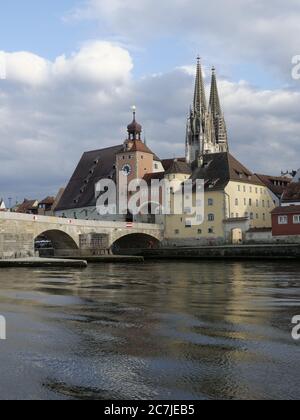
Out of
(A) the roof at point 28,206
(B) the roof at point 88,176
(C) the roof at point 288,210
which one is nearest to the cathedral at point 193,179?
(B) the roof at point 88,176

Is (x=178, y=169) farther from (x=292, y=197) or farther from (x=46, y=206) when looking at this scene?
(x=46, y=206)

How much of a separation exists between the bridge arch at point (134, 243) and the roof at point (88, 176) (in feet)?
44.8

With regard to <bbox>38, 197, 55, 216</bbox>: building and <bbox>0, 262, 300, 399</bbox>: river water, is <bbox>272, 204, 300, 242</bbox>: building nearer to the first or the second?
<bbox>0, 262, 300, 399</bbox>: river water

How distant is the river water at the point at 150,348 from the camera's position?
832 centimetres

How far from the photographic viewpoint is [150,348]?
11.2 metres

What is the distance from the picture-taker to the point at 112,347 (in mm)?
11359

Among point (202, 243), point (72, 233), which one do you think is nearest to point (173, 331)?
point (72, 233)

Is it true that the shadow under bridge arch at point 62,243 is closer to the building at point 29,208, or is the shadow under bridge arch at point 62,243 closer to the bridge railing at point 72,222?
the bridge railing at point 72,222

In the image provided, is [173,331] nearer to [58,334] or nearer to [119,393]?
[58,334]

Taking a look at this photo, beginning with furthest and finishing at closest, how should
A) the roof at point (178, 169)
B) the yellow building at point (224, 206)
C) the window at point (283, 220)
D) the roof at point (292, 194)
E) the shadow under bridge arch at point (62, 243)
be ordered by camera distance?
the roof at point (178, 169) → the yellow building at point (224, 206) → the roof at point (292, 194) → the window at point (283, 220) → the shadow under bridge arch at point (62, 243)

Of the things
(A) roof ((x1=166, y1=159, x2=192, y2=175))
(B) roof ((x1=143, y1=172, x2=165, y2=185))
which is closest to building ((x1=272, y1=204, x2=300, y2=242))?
(A) roof ((x1=166, y1=159, x2=192, y2=175))

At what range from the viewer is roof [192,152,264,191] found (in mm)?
76250

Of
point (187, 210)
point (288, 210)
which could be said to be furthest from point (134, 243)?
point (288, 210)

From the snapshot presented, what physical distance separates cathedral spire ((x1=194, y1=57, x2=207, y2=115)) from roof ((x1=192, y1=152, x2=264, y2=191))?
1654 inches
